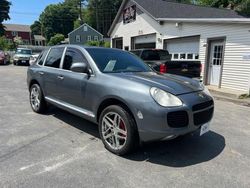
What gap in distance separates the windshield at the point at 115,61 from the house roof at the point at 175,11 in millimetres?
12610

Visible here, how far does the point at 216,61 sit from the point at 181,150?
374 inches

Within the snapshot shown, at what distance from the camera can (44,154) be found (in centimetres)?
393

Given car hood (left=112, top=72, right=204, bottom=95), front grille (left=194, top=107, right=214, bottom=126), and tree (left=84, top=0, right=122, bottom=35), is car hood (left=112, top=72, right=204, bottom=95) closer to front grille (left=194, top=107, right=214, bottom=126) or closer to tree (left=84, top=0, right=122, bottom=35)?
front grille (left=194, top=107, right=214, bottom=126)

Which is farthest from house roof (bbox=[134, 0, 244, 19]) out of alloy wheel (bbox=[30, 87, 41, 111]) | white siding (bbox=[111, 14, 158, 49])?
alloy wheel (bbox=[30, 87, 41, 111])

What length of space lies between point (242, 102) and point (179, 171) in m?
6.53

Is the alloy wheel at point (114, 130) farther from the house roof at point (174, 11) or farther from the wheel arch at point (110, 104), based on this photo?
the house roof at point (174, 11)

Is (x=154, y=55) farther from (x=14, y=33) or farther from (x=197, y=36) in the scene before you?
(x=14, y=33)

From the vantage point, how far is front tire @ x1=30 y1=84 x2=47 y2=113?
19.8ft

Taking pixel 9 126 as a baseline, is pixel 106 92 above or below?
above

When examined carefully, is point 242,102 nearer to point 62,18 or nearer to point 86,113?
point 86,113

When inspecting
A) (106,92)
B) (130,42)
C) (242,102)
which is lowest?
(242,102)

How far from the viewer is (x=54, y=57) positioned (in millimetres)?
5707

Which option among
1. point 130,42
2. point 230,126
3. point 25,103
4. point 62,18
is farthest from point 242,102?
point 62,18

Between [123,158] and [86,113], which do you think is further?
[86,113]
